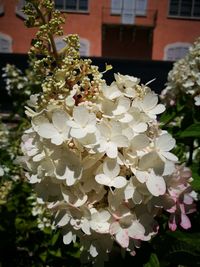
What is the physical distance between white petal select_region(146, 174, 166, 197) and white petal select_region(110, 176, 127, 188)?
5 centimetres

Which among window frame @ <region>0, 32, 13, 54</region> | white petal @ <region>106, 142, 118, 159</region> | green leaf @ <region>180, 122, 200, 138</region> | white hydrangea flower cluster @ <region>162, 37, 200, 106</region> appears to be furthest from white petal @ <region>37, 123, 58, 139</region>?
window frame @ <region>0, 32, 13, 54</region>

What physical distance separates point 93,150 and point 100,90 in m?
0.13

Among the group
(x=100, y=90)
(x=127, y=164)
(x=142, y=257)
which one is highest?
(x=100, y=90)

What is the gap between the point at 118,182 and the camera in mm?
764

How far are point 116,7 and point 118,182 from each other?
18.3m

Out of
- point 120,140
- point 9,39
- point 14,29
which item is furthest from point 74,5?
point 120,140

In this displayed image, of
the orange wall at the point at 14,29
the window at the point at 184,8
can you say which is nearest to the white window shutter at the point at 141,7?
the window at the point at 184,8

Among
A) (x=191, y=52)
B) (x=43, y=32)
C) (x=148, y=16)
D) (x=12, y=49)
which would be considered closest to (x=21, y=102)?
(x=191, y=52)

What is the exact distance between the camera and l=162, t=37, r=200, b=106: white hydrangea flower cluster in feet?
5.60

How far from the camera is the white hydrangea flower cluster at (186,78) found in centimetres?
171

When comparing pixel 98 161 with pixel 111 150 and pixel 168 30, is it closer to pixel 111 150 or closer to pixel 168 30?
pixel 111 150

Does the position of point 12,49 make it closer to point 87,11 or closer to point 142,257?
point 87,11

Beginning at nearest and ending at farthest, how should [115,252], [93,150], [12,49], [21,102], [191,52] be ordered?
[93,150], [115,252], [191,52], [21,102], [12,49]

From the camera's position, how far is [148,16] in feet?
59.6
